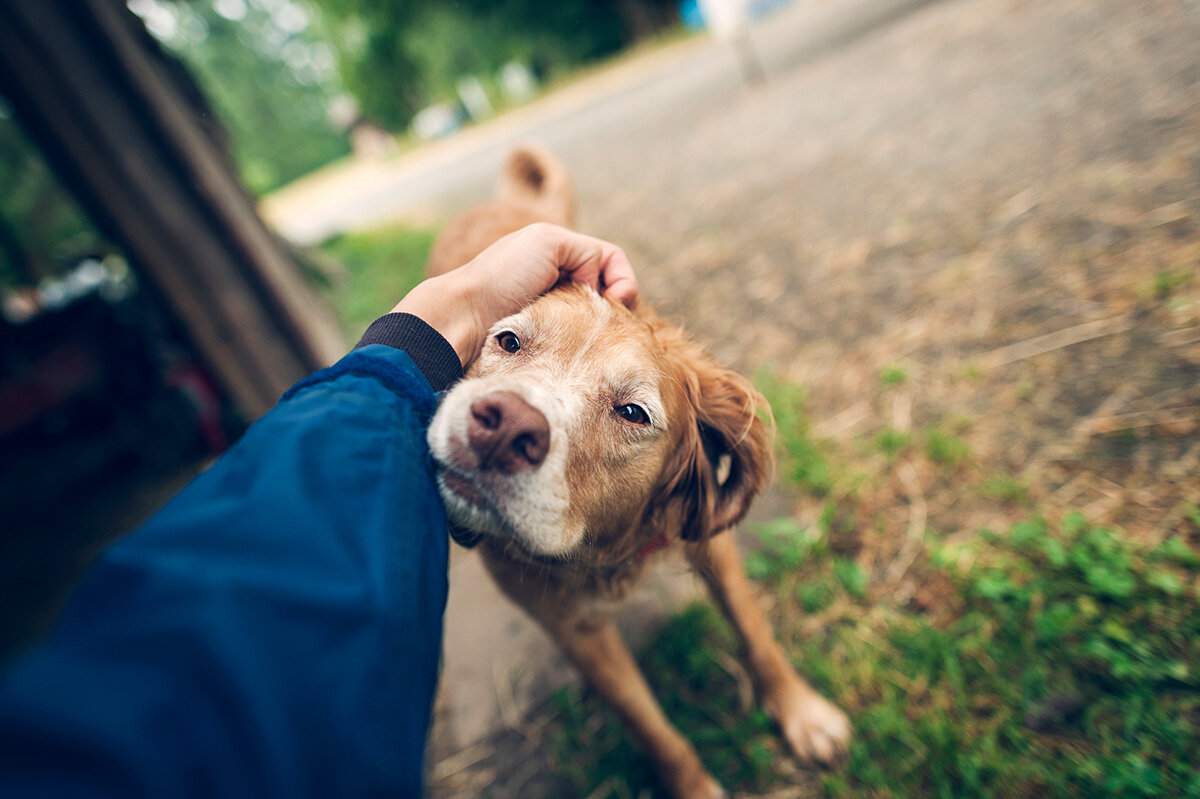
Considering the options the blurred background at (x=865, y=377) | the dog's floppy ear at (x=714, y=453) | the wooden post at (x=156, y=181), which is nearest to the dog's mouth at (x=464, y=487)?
the dog's floppy ear at (x=714, y=453)

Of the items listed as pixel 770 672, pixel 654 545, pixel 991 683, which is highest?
pixel 654 545

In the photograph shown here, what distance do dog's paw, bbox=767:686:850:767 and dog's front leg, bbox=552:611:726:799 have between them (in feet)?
0.99

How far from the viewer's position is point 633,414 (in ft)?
5.15

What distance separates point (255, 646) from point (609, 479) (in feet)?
3.13

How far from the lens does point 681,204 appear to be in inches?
237

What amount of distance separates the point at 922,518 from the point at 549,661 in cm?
167

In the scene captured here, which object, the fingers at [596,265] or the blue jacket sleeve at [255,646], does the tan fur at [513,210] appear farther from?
the blue jacket sleeve at [255,646]

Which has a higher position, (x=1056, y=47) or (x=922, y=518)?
(x=1056, y=47)

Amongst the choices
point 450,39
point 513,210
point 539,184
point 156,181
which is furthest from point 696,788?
point 450,39

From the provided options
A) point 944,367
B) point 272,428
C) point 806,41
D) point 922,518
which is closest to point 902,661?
point 922,518

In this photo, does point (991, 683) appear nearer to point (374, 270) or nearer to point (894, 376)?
point (894, 376)

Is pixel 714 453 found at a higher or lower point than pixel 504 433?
lower

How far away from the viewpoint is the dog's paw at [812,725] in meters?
1.71

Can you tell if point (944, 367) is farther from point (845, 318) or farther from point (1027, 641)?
point (1027, 641)
